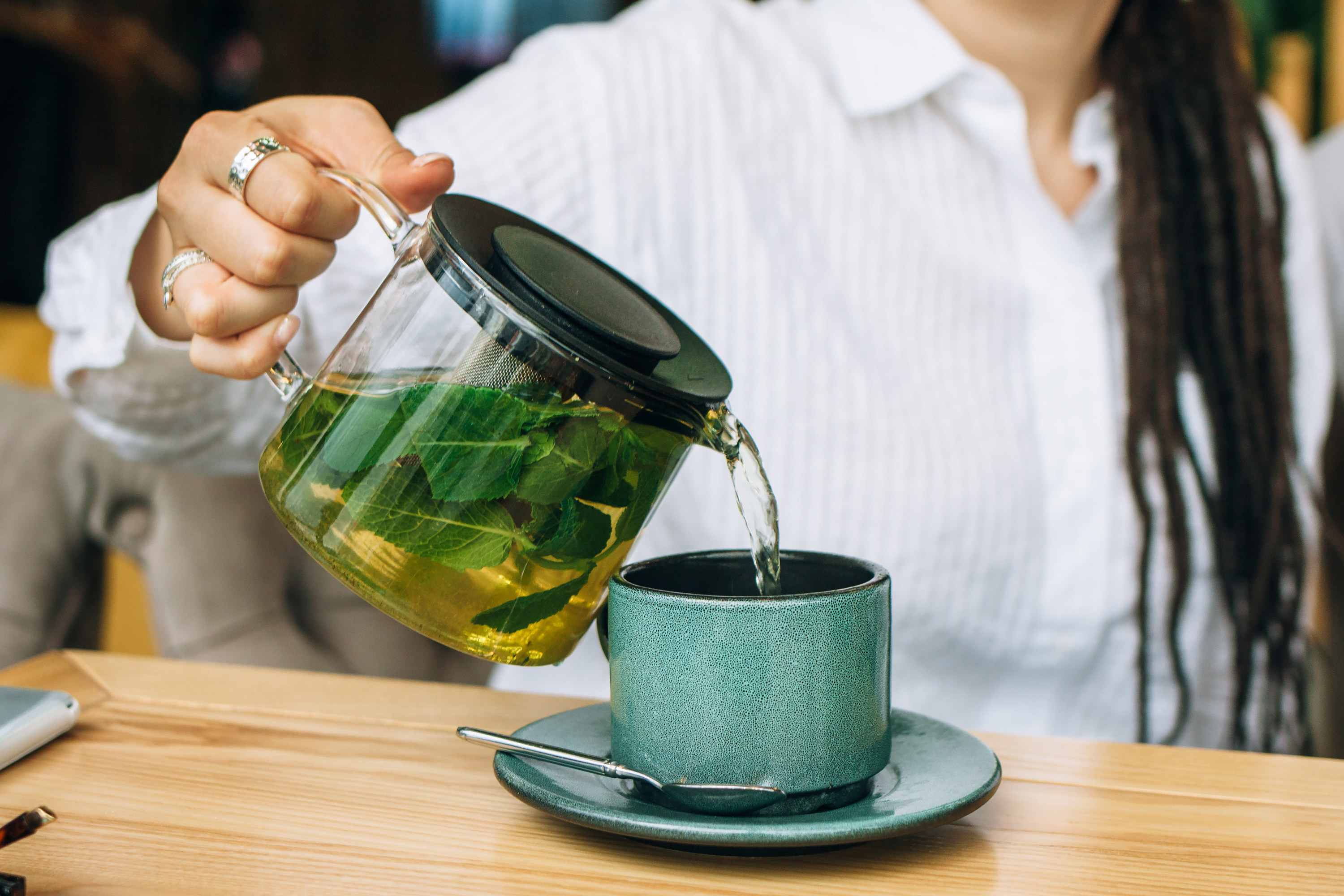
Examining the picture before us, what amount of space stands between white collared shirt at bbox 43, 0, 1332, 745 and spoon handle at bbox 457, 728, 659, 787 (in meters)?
0.47

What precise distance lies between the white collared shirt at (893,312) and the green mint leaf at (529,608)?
1.53 ft

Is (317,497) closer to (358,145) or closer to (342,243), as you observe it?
(358,145)

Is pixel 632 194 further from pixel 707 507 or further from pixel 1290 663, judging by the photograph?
pixel 1290 663

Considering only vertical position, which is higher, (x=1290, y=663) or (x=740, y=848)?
(x=740, y=848)

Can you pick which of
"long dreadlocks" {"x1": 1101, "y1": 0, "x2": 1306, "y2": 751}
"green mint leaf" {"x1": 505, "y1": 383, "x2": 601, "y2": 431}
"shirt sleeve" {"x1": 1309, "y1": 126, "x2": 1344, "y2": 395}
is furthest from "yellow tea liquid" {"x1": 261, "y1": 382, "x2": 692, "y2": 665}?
"shirt sleeve" {"x1": 1309, "y1": 126, "x2": 1344, "y2": 395}

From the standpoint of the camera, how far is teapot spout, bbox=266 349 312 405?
1.72ft

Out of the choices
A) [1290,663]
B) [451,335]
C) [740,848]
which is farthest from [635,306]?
[1290,663]

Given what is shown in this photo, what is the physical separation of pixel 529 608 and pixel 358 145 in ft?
0.91

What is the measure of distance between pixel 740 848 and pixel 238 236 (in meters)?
0.37

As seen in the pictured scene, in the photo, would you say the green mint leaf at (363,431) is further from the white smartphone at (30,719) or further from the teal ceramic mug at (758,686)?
the white smartphone at (30,719)

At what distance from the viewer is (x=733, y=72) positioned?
98 cm

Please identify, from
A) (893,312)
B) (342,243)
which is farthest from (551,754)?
(893,312)

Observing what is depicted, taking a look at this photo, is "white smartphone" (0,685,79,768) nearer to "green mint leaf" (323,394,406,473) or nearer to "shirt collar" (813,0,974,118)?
"green mint leaf" (323,394,406,473)

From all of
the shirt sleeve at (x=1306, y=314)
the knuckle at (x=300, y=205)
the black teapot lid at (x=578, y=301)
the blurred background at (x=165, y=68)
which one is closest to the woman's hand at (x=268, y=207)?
the knuckle at (x=300, y=205)
